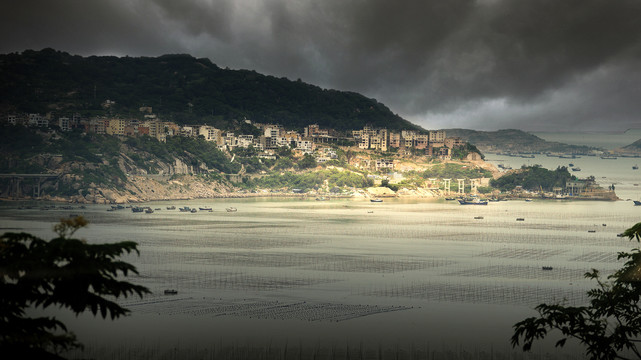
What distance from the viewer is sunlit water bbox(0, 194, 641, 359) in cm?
1257

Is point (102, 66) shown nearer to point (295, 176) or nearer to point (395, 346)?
point (295, 176)

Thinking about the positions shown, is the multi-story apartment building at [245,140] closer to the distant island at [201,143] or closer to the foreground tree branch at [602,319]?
the distant island at [201,143]

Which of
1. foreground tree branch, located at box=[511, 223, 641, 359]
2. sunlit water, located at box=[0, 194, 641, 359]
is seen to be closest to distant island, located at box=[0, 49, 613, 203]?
sunlit water, located at box=[0, 194, 641, 359]

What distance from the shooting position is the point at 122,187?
55.2 metres

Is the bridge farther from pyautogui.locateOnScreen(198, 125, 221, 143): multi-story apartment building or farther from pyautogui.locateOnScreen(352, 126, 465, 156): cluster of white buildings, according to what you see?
pyautogui.locateOnScreen(352, 126, 465, 156): cluster of white buildings

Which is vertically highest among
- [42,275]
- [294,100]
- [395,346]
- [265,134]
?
[294,100]

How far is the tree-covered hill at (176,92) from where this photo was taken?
253 feet

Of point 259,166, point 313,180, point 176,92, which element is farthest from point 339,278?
point 176,92

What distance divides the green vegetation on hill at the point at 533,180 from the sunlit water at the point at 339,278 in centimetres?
2674

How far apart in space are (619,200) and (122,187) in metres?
40.4

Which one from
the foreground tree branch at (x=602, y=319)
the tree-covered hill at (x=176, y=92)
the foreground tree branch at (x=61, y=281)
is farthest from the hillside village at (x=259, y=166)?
the foreground tree branch at (x=61, y=281)

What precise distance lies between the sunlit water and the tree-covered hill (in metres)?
39.5

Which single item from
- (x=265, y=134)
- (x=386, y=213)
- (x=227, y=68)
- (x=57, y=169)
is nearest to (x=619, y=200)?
(x=386, y=213)

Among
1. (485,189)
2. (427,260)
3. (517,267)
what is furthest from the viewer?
(485,189)
